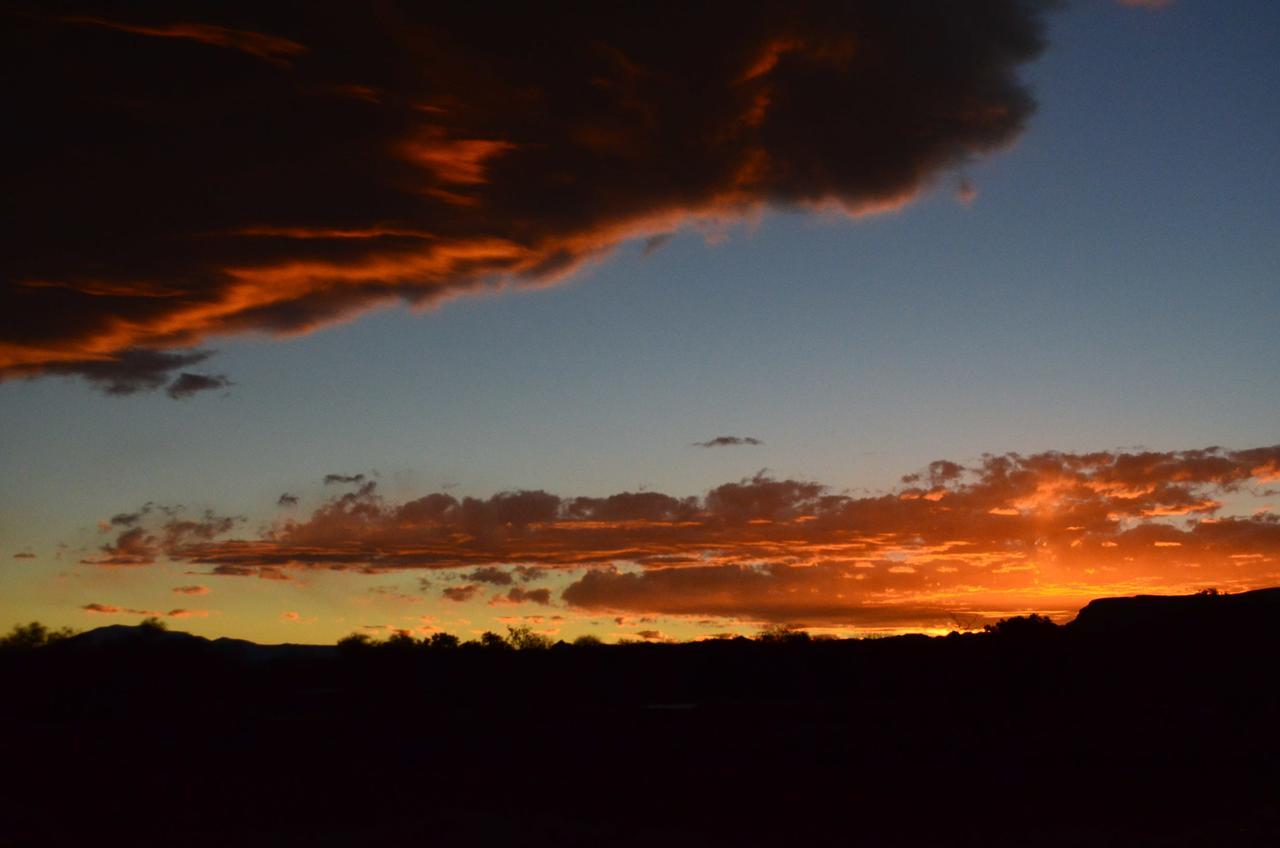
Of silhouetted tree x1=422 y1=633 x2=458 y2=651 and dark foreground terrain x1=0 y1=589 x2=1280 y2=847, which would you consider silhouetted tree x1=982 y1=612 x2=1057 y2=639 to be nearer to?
dark foreground terrain x1=0 y1=589 x2=1280 y2=847

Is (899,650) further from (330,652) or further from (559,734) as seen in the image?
(559,734)

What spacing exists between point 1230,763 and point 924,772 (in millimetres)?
8365

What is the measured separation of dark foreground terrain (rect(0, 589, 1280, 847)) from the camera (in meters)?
21.0

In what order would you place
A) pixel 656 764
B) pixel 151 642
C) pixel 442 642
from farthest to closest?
1. pixel 442 642
2. pixel 151 642
3. pixel 656 764

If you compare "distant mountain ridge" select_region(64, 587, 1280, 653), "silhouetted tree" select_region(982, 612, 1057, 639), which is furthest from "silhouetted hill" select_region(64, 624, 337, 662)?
"silhouetted tree" select_region(982, 612, 1057, 639)

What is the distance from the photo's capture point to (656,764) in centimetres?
2803

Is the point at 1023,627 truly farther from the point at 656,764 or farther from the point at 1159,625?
the point at 656,764

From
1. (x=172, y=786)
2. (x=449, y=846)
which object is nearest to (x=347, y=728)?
(x=172, y=786)

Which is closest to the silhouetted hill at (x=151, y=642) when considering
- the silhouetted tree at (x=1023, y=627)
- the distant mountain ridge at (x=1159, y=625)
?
the distant mountain ridge at (x=1159, y=625)

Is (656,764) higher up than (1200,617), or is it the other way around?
(1200,617)

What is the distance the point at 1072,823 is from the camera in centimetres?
2167

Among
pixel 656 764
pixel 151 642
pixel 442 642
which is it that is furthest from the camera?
pixel 442 642

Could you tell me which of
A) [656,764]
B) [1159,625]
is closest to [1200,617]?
[1159,625]

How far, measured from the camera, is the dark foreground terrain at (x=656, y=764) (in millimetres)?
21047
